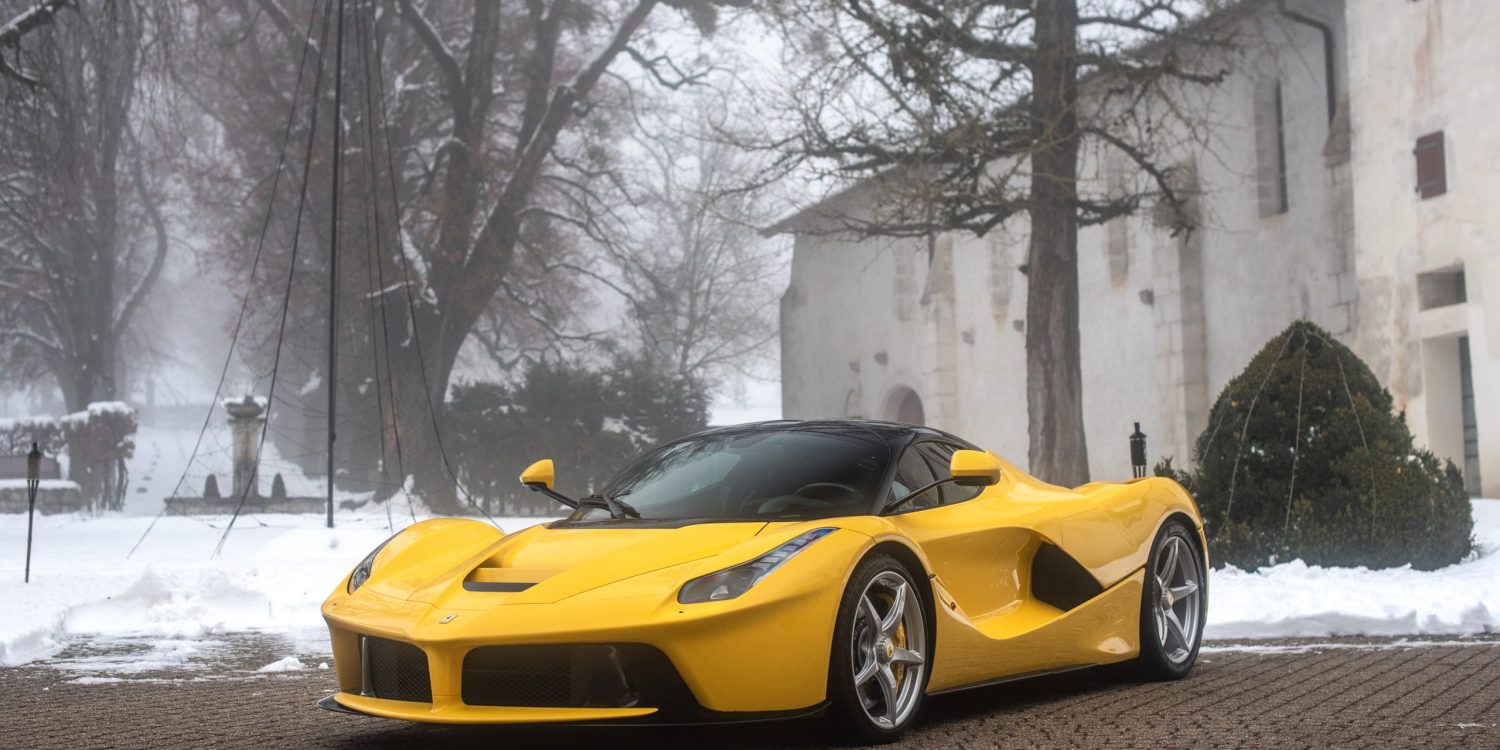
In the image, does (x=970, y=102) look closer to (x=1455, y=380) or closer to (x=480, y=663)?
(x=1455, y=380)

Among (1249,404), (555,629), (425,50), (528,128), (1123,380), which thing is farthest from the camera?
(425,50)

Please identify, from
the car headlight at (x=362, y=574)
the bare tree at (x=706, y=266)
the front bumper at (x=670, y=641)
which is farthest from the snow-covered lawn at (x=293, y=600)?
the bare tree at (x=706, y=266)

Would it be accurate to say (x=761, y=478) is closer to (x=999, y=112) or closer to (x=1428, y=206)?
(x=999, y=112)

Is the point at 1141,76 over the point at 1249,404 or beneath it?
over

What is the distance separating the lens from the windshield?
6.37 meters

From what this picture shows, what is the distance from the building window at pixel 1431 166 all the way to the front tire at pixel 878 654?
1841cm

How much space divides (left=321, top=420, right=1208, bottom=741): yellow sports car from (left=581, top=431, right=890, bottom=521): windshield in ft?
0.04

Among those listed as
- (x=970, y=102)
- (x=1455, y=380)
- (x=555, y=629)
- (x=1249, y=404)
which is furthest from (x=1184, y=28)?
(x=555, y=629)

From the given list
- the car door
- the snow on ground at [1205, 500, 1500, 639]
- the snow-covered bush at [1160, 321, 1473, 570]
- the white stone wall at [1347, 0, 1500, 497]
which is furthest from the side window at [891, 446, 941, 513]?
the white stone wall at [1347, 0, 1500, 497]

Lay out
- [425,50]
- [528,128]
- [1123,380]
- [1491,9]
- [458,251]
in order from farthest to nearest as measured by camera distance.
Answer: [425,50], [528,128], [458,251], [1123,380], [1491,9]

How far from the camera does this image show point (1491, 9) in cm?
2089

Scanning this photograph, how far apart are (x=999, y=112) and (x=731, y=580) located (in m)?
16.9

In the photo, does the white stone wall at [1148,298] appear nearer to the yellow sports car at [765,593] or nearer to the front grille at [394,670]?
the yellow sports car at [765,593]

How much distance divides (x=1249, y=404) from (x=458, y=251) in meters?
26.1
